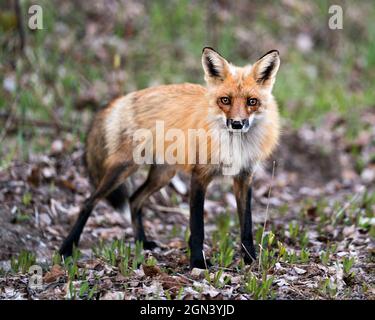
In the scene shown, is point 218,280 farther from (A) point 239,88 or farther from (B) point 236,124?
(A) point 239,88

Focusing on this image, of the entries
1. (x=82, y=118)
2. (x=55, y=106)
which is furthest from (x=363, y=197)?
(x=55, y=106)

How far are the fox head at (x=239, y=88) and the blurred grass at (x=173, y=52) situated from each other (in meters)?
3.25

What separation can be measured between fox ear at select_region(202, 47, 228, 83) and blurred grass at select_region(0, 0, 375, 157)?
3.19 m

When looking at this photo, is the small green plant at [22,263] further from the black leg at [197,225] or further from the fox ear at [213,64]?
the fox ear at [213,64]

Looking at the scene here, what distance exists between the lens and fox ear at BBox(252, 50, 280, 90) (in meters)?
4.57

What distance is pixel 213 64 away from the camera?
15.4 feet

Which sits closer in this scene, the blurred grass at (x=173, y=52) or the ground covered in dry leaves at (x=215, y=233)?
→ the ground covered in dry leaves at (x=215, y=233)

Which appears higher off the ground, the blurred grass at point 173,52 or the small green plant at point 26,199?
the blurred grass at point 173,52

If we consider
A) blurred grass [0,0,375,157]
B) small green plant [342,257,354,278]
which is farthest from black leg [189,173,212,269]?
blurred grass [0,0,375,157]

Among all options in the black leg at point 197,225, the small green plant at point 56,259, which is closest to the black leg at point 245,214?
the black leg at point 197,225

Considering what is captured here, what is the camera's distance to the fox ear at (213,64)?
4.64 m

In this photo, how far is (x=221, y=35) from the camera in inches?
432

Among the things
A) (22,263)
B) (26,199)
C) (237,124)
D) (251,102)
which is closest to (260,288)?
(237,124)

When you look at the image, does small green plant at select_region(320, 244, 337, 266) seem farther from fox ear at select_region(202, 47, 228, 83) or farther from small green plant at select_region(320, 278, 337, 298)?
fox ear at select_region(202, 47, 228, 83)
